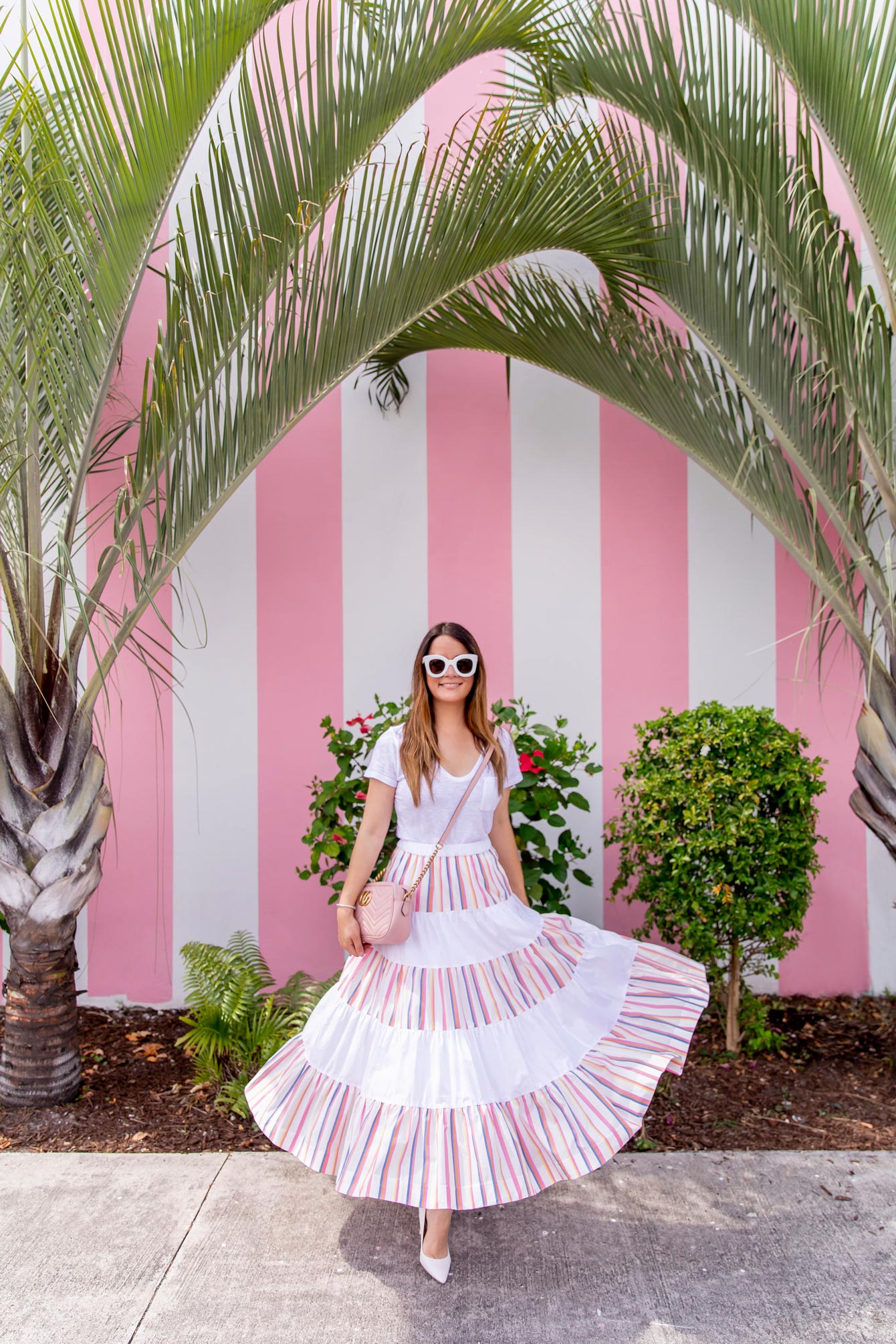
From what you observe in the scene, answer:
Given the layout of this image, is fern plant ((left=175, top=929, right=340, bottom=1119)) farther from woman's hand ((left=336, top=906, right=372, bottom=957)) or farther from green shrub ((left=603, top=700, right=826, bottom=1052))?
green shrub ((left=603, top=700, right=826, bottom=1052))

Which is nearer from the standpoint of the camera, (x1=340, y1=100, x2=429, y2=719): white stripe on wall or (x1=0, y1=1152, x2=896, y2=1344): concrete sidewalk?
(x1=0, y1=1152, x2=896, y2=1344): concrete sidewalk

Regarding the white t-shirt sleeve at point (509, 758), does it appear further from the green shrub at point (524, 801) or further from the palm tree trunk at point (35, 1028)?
the palm tree trunk at point (35, 1028)

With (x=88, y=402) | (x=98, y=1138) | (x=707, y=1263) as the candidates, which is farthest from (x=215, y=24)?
(x=707, y=1263)

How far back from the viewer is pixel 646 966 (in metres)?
2.87

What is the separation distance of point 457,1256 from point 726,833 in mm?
1669

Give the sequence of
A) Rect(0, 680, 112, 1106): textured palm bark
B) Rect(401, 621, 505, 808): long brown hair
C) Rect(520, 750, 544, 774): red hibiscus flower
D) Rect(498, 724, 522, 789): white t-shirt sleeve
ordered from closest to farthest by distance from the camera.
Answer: Rect(401, 621, 505, 808): long brown hair, Rect(498, 724, 522, 789): white t-shirt sleeve, Rect(0, 680, 112, 1106): textured palm bark, Rect(520, 750, 544, 774): red hibiscus flower

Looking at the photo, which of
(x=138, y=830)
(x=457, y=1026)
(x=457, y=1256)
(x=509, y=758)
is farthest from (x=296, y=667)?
(x=457, y=1256)

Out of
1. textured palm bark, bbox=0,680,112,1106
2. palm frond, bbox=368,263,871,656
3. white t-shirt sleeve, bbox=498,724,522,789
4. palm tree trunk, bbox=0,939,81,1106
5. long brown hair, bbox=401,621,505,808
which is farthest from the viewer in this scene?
palm frond, bbox=368,263,871,656

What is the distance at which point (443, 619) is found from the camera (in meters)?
→ 4.52

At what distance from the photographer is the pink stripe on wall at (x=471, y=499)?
450cm

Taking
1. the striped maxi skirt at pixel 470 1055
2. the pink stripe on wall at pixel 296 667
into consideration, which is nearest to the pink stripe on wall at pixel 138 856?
the pink stripe on wall at pixel 296 667

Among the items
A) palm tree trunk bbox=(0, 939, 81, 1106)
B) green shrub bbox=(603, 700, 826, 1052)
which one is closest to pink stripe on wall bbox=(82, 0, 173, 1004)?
palm tree trunk bbox=(0, 939, 81, 1106)

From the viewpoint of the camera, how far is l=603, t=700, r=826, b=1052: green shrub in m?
3.57

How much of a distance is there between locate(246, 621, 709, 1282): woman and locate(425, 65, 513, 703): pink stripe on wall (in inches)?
68.7
